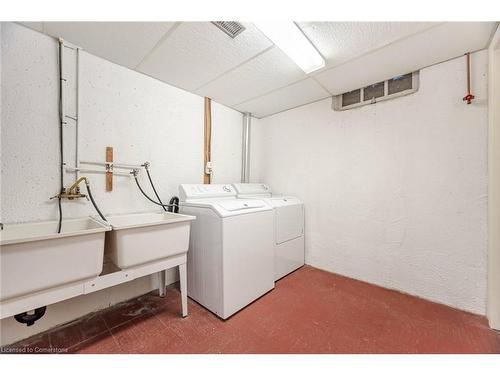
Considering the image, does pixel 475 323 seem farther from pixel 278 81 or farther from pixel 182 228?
pixel 278 81

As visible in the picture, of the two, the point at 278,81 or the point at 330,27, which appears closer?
the point at 330,27

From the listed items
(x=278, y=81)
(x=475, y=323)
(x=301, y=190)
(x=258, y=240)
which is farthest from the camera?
(x=301, y=190)

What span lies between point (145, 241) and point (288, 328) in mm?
1204

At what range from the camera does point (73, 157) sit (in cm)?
158

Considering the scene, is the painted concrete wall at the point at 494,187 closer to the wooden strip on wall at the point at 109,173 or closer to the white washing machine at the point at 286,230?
the white washing machine at the point at 286,230

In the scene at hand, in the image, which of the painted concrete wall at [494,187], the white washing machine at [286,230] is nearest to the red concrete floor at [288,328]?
the painted concrete wall at [494,187]

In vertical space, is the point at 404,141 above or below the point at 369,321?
above

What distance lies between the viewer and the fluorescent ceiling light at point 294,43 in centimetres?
133

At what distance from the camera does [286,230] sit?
2322 mm

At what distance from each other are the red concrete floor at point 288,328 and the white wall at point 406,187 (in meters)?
0.31

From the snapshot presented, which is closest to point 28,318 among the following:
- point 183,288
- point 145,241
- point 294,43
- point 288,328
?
point 145,241
